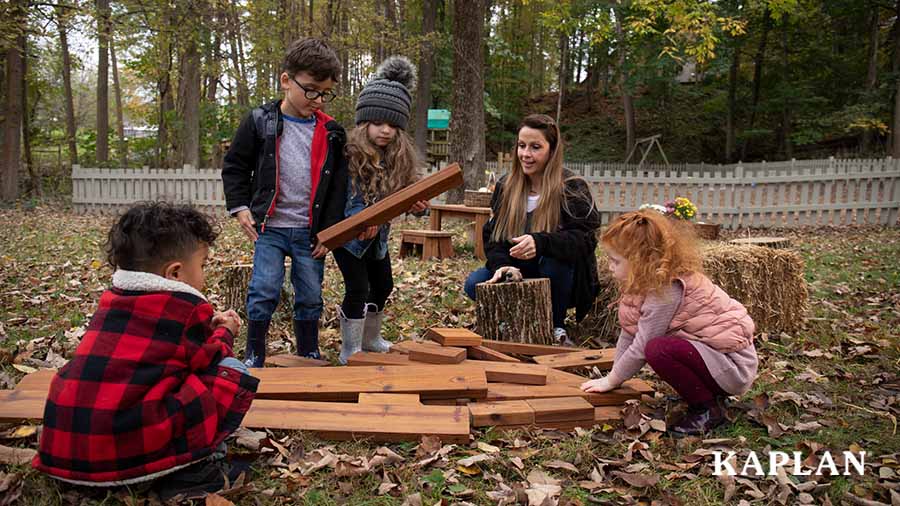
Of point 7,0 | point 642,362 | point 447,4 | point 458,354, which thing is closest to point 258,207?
point 458,354

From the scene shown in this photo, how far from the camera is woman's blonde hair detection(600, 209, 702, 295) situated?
2998 mm

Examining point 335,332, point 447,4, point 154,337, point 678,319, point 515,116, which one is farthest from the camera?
point 515,116

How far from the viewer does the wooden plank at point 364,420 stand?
2.88m

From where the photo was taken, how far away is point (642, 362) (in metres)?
3.18

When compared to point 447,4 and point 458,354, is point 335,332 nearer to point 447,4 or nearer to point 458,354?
point 458,354

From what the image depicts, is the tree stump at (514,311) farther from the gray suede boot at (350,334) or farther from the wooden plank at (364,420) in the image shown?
the wooden plank at (364,420)

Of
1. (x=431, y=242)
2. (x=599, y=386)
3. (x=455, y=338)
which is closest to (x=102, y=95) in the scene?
(x=431, y=242)

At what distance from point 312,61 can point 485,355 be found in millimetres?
2025

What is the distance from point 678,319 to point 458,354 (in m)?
Result: 1.26

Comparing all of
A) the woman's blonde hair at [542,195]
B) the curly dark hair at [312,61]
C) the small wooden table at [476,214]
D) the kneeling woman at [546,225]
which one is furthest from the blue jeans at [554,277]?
the small wooden table at [476,214]

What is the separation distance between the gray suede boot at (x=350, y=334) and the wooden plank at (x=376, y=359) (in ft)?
0.55

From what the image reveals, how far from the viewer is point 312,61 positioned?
3.49 meters

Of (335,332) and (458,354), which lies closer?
(458,354)

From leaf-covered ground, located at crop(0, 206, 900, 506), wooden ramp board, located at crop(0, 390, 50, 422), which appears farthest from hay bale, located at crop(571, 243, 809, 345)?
wooden ramp board, located at crop(0, 390, 50, 422)
